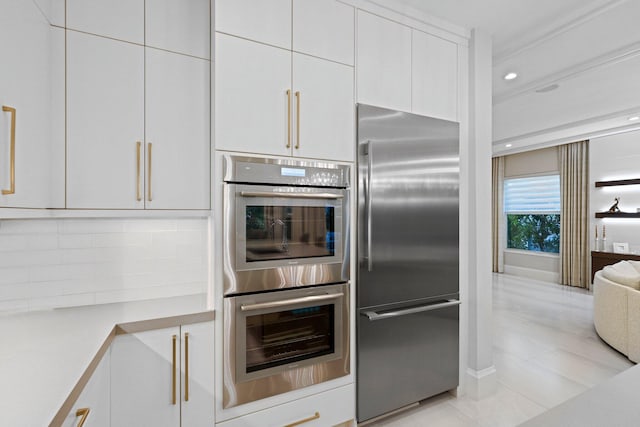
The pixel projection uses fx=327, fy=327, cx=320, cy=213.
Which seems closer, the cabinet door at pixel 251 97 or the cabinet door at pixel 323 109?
the cabinet door at pixel 251 97

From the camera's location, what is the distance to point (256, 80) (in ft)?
5.71

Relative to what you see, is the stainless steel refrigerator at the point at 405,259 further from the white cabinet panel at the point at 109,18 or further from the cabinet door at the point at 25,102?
the cabinet door at the point at 25,102

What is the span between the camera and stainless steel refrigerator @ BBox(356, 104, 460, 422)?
6.66 feet

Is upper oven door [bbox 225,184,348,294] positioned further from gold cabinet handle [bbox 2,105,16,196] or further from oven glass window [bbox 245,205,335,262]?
gold cabinet handle [bbox 2,105,16,196]

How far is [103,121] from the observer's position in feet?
5.31

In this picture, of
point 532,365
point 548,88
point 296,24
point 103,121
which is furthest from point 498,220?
point 103,121

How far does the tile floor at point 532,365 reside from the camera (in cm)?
226

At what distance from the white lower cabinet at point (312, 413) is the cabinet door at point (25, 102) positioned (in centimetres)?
140

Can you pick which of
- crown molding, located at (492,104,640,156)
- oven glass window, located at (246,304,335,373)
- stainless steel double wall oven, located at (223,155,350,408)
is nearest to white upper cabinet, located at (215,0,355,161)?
stainless steel double wall oven, located at (223,155,350,408)

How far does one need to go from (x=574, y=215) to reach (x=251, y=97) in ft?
23.1

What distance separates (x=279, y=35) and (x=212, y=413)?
2.01m

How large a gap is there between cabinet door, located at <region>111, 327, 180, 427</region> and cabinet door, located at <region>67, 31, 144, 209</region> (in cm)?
67

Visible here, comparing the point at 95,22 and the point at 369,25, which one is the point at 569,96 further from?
the point at 95,22

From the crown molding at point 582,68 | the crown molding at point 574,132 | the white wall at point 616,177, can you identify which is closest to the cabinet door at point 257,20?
the crown molding at point 582,68
